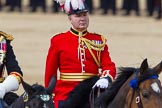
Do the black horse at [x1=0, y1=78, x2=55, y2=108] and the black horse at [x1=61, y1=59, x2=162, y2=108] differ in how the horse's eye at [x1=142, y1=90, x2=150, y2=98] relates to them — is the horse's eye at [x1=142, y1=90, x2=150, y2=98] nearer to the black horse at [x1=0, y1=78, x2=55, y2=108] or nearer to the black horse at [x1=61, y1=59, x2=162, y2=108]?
the black horse at [x1=61, y1=59, x2=162, y2=108]

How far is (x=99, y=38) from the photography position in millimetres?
9680

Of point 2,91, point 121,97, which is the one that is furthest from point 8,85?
point 121,97

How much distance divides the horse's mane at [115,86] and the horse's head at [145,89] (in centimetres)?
21

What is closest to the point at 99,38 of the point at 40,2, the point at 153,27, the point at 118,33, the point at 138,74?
the point at 138,74

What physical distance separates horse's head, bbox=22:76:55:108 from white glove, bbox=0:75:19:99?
Answer: 0.99 ft

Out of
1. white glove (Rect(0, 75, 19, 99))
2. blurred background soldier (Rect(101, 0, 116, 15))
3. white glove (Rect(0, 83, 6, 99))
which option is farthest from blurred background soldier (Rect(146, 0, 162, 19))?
white glove (Rect(0, 83, 6, 99))

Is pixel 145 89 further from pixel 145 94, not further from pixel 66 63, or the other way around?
pixel 66 63

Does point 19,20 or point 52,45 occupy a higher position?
point 52,45

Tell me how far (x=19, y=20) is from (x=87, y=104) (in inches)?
785

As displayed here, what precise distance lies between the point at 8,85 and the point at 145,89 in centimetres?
122

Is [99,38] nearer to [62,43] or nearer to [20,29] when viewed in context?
[62,43]

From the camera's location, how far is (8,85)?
8.30m

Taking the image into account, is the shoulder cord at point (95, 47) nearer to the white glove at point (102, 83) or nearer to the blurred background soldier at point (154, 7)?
the white glove at point (102, 83)

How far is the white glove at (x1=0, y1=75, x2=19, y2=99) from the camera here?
8180mm
